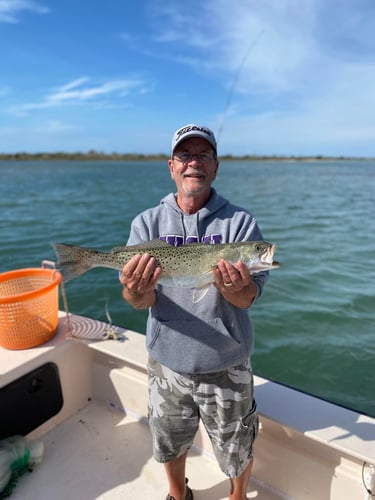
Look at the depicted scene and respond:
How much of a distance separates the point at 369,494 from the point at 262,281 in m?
2.01

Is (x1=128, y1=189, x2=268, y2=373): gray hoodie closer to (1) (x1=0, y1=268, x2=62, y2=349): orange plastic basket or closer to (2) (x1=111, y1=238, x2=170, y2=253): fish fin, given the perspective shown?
(2) (x1=111, y1=238, x2=170, y2=253): fish fin

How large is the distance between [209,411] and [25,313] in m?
2.37

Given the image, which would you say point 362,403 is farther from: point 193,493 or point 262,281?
point 262,281

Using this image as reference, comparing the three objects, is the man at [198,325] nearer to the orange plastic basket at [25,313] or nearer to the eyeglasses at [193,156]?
the eyeglasses at [193,156]

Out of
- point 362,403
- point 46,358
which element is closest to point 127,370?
point 46,358

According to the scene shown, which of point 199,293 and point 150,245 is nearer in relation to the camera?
point 199,293

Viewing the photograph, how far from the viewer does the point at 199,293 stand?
299cm

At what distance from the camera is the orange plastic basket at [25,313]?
3.99 m

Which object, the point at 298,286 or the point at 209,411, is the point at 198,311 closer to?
the point at 209,411

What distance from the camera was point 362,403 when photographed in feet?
19.7

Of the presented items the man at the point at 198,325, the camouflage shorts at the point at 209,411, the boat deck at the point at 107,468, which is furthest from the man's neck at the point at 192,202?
the boat deck at the point at 107,468

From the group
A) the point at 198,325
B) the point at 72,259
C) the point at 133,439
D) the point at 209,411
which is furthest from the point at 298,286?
the point at 72,259

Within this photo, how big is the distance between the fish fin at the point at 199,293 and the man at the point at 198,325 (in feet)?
0.16

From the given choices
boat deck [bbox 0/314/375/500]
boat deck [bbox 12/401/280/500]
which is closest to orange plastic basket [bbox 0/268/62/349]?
boat deck [bbox 0/314/375/500]
